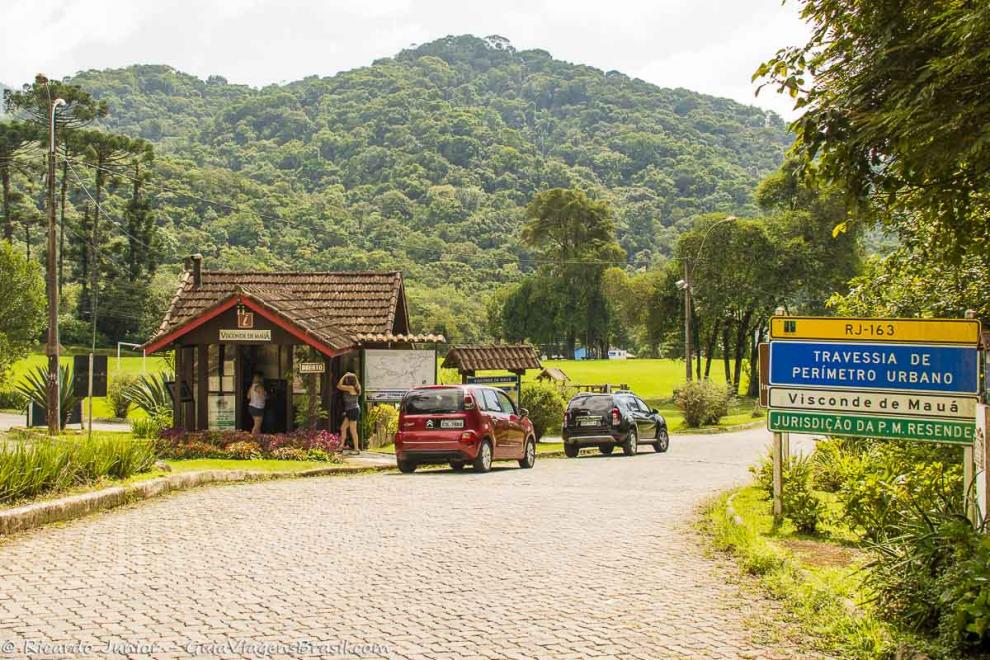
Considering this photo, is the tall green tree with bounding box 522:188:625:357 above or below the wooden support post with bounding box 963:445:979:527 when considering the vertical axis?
above

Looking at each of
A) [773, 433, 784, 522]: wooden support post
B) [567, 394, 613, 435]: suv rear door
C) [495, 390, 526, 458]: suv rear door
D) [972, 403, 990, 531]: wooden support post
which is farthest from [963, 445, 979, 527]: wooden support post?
[567, 394, 613, 435]: suv rear door

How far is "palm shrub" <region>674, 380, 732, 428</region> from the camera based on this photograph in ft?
148

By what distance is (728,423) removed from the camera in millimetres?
47906

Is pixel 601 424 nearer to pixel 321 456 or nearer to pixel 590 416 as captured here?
pixel 590 416

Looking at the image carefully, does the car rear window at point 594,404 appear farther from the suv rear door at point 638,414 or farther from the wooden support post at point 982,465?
the wooden support post at point 982,465

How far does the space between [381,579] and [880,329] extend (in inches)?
214

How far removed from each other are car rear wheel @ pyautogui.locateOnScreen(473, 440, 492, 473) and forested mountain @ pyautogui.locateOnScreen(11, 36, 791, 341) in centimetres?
5125

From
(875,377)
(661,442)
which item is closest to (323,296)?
(661,442)

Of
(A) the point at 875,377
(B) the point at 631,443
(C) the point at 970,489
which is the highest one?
(A) the point at 875,377

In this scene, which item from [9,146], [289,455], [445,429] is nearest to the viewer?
[445,429]

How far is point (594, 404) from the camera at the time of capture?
92.9ft

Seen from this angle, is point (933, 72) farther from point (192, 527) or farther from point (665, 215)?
point (665, 215)

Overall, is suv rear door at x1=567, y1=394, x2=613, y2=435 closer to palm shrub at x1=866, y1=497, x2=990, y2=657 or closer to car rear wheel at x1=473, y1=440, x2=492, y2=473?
car rear wheel at x1=473, y1=440, x2=492, y2=473

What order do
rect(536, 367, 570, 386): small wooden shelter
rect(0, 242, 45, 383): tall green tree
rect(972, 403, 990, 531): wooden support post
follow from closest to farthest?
rect(972, 403, 990, 531): wooden support post
rect(536, 367, 570, 386): small wooden shelter
rect(0, 242, 45, 383): tall green tree
